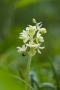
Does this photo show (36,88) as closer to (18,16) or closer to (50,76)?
(50,76)

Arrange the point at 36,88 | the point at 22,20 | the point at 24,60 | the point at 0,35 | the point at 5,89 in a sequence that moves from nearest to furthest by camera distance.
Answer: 1. the point at 5,89
2. the point at 36,88
3. the point at 24,60
4. the point at 0,35
5. the point at 22,20

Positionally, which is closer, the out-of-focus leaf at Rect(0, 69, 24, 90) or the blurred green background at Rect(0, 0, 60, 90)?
the out-of-focus leaf at Rect(0, 69, 24, 90)

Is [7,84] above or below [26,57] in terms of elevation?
below

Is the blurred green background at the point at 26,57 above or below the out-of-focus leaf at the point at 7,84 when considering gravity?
above

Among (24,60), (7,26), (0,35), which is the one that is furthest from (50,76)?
(0,35)

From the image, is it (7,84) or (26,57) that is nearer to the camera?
(7,84)

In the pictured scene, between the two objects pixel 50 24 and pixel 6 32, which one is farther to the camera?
pixel 50 24

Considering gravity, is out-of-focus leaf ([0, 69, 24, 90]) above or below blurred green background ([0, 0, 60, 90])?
below

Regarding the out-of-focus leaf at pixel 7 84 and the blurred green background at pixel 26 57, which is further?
the blurred green background at pixel 26 57
